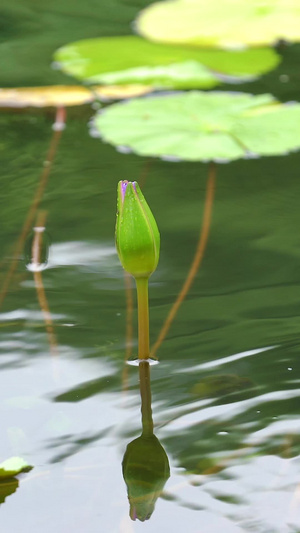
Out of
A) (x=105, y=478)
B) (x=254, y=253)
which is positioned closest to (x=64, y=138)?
(x=254, y=253)

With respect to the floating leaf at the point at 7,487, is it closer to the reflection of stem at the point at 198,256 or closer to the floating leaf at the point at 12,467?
the floating leaf at the point at 12,467

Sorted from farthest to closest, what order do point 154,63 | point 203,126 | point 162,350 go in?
point 154,63, point 203,126, point 162,350

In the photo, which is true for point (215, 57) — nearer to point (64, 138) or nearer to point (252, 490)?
point (64, 138)

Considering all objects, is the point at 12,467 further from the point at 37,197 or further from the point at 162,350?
the point at 37,197

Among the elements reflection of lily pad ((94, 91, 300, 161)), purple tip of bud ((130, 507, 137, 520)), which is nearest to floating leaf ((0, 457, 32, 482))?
purple tip of bud ((130, 507, 137, 520))

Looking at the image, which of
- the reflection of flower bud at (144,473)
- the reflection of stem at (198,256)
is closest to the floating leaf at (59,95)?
the reflection of stem at (198,256)

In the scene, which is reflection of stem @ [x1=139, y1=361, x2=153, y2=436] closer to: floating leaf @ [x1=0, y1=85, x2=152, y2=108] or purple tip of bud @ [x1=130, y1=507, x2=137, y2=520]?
purple tip of bud @ [x1=130, y1=507, x2=137, y2=520]

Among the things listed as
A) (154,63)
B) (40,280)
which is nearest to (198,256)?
(40,280)
